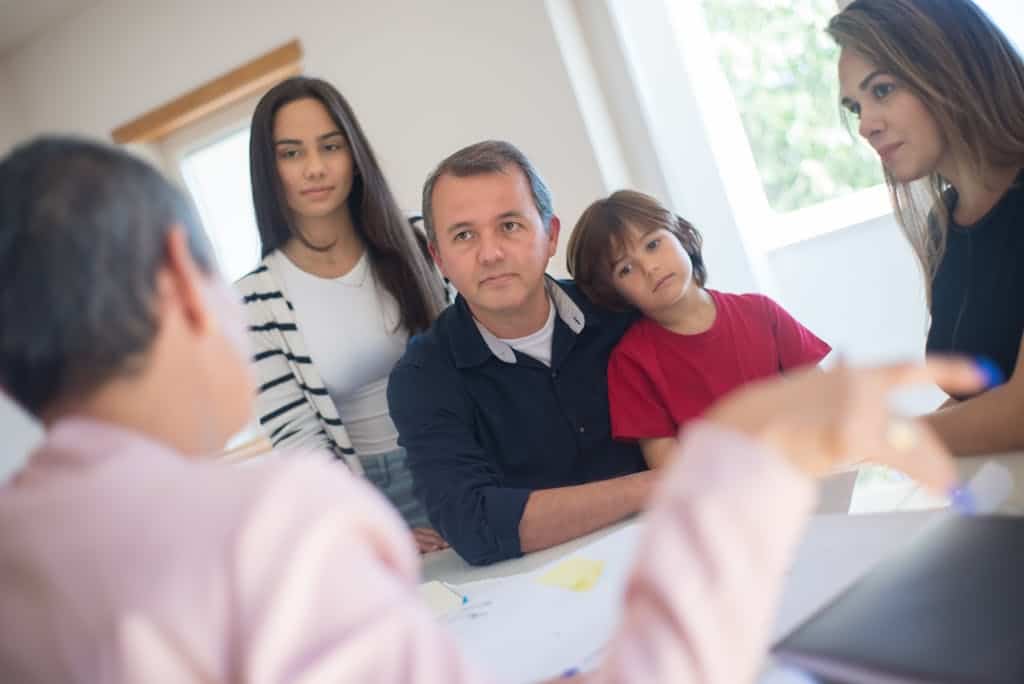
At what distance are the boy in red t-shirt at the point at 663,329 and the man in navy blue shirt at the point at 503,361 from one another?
0.05 meters

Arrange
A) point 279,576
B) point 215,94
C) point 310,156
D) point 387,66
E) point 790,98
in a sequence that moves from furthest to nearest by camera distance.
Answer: point 215,94 < point 387,66 < point 790,98 < point 310,156 < point 279,576

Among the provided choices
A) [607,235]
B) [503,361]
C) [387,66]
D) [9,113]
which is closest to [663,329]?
[607,235]

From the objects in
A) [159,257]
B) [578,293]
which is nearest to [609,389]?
[578,293]

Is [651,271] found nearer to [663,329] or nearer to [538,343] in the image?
[663,329]

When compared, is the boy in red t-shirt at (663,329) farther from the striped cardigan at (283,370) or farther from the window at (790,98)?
the window at (790,98)

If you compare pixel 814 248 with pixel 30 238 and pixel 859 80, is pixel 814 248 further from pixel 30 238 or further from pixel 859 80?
pixel 30 238

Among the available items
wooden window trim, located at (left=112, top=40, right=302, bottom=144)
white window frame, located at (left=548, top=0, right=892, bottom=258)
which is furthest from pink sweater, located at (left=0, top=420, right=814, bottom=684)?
wooden window trim, located at (left=112, top=40, right=302, bottom=144)

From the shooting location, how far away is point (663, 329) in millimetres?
1441

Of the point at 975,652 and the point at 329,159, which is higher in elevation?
the point at 329,159

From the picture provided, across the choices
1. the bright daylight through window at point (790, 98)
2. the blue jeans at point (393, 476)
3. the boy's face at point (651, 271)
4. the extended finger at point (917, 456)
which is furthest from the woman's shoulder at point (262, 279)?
the bright daylight through window at point (790, 98)

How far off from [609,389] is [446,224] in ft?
1.25

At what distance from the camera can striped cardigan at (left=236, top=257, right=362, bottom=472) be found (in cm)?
168

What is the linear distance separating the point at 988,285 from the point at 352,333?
3.71ft

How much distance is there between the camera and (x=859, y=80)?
1.23 meters
